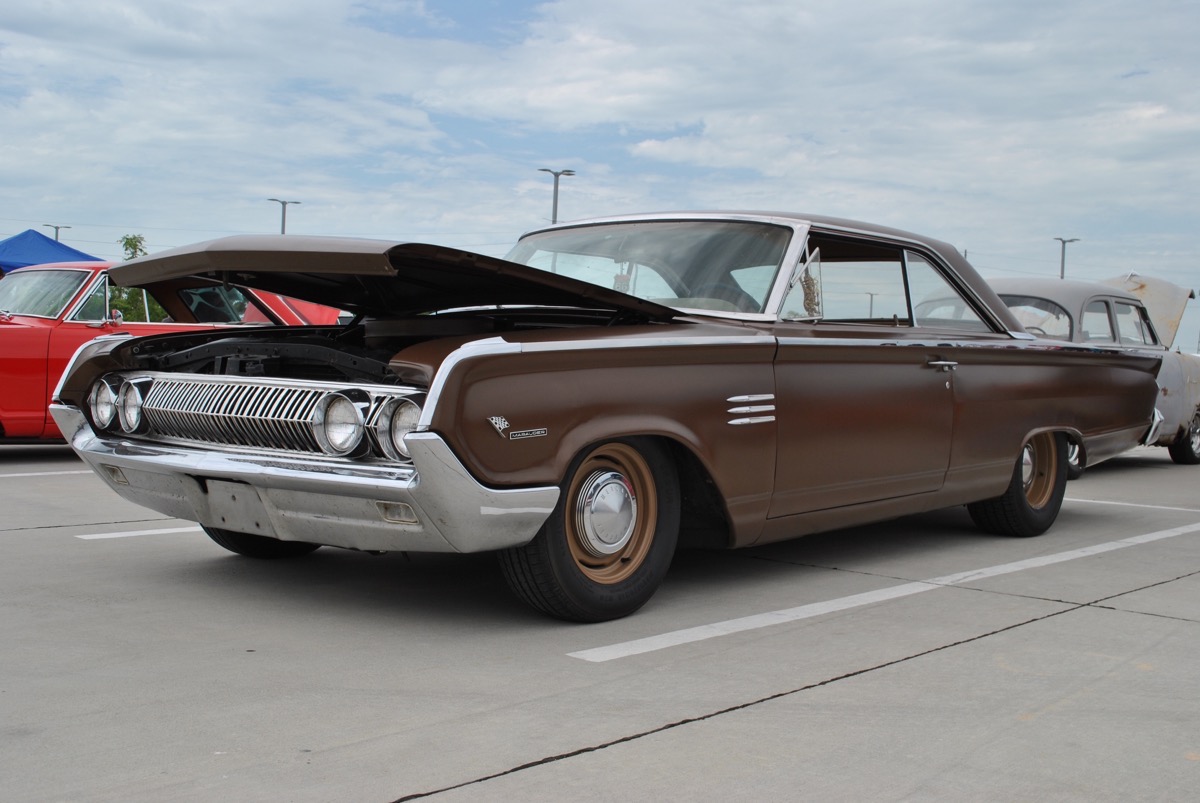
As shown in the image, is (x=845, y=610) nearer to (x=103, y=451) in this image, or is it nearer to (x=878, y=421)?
(x=878, y=421)

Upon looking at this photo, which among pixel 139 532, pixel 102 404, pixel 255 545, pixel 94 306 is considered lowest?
pixel 139 532

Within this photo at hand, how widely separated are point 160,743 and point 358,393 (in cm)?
132

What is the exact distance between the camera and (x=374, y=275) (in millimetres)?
4262

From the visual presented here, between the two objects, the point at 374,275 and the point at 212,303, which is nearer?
the point at 374,275

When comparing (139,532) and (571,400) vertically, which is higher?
(571,400)

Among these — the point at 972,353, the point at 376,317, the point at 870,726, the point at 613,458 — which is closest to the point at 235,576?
the point at 376,317

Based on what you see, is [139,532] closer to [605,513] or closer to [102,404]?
[102,404]

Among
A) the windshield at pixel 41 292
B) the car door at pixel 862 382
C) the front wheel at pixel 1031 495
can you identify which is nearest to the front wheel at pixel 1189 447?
the front wheel at pixel 1031 495

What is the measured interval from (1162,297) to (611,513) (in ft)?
46.3

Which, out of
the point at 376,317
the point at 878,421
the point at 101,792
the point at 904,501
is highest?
the point at 376,317

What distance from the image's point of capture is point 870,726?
327 centimetres

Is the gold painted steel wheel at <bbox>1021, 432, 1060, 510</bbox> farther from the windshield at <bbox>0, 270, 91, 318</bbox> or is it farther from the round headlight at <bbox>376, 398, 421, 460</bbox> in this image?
the windshield at <bbox>0, 270, 91, 318</bbox>

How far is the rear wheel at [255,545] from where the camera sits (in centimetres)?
533

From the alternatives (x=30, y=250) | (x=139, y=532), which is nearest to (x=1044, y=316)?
(x=139, y=532)
